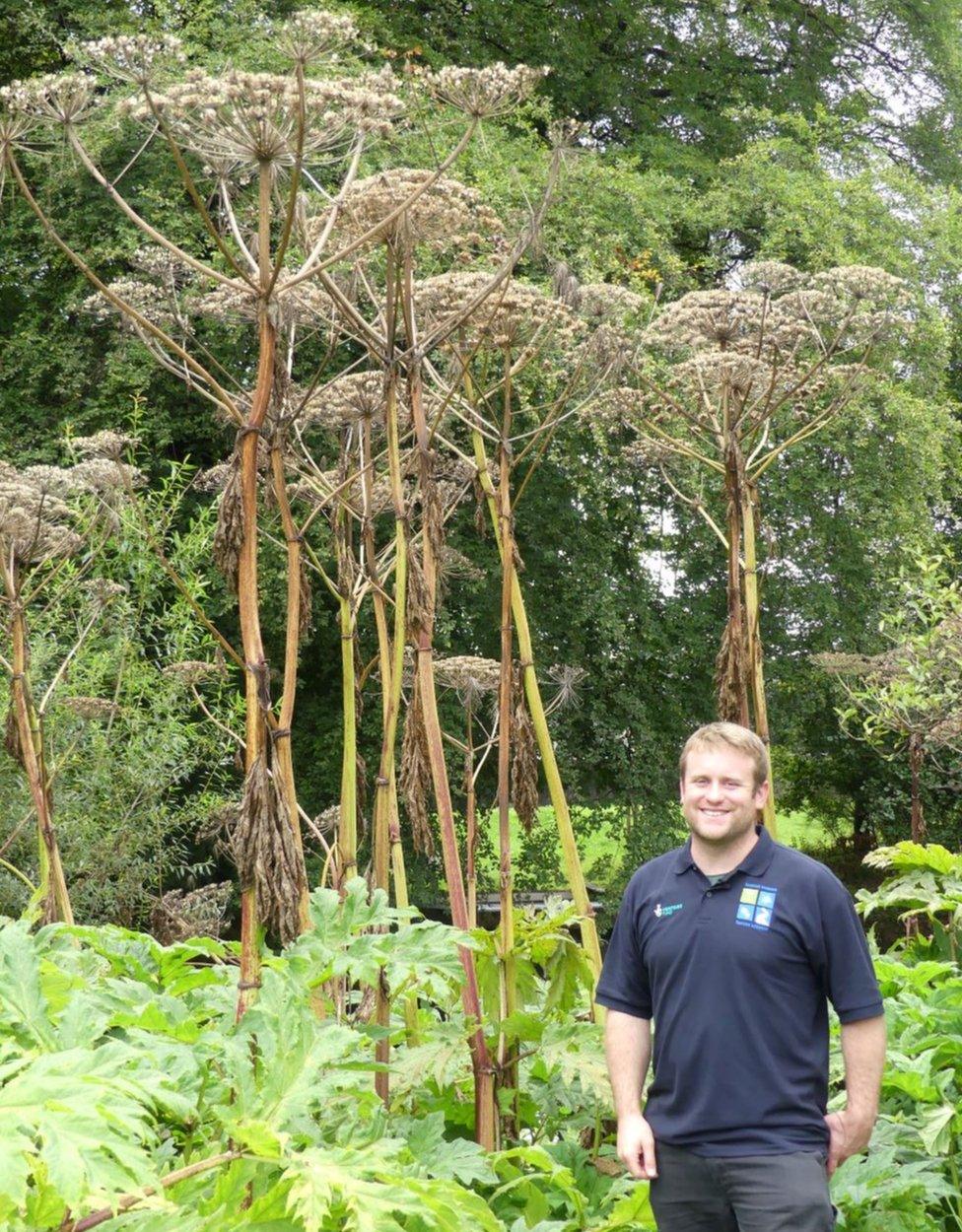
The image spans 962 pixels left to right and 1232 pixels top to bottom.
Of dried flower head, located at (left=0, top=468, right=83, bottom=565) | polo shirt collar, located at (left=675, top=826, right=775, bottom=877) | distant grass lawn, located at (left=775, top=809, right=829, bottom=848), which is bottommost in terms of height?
distant grass lawn, located at (left=775, top=809, right=829, bottom=848)

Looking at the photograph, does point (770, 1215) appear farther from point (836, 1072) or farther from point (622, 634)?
point (622, 634)

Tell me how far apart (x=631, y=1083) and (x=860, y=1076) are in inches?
18.0

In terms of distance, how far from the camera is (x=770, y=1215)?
2.94 m

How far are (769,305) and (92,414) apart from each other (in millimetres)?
8282

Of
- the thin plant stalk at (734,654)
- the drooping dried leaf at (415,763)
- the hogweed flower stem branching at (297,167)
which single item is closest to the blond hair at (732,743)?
the drooping dried leaf at (415,763)

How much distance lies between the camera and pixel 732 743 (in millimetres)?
3164

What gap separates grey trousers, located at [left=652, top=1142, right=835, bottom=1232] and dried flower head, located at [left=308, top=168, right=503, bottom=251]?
7.37 feet

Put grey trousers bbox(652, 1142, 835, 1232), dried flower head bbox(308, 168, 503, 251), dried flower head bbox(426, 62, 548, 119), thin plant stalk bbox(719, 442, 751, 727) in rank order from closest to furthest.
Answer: grey trousers bbox(652, 1142, 835, 1232), dried flower head bbox(426, 62, 548, 119), dried flower head bbox(308, 168, 503, 251), thin plant stalk bbox(719, 442, 751, 727)

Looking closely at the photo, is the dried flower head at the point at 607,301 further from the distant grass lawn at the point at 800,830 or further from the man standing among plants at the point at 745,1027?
the distant grass lawn at the point at 800,830

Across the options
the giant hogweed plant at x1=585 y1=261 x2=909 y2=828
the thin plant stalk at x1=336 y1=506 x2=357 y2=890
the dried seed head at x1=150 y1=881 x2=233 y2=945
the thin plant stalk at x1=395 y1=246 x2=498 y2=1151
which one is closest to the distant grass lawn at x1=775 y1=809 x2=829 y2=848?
the dried seed head at x1=150 y1=881 x2=233 y2=945

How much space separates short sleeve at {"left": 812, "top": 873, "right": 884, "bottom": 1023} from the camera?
3.03m

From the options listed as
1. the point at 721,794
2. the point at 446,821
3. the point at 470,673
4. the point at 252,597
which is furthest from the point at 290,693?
the point at 470,673

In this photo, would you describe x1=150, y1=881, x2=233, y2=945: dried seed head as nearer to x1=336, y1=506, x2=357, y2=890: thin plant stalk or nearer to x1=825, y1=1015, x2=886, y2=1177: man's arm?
x1=336, y1=506, x2=357, y2=890: thin plant stalk

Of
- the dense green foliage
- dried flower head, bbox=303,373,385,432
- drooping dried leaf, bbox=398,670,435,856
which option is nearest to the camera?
drooping dried leaf, bbox=398,670,435,856
